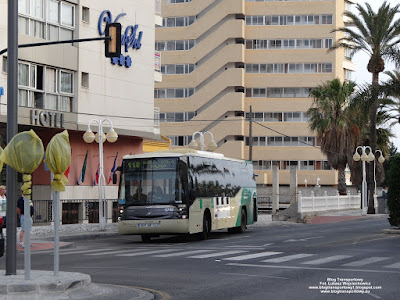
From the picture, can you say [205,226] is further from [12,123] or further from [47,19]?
[12,123]

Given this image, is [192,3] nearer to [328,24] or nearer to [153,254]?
[328,24]

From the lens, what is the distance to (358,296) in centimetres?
1289

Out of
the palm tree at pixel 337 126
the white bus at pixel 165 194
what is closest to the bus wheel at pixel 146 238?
the white bus at pixel 165 194

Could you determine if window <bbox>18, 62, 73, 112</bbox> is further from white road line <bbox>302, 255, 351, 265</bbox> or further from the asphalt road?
white road line <bbox>302, 255, 351, 265</bbox>

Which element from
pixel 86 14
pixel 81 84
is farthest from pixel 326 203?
pixel 86 14

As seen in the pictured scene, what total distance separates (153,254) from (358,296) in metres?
9.64

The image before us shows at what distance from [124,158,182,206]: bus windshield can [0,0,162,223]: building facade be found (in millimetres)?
7059

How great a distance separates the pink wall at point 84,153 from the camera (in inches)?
1556

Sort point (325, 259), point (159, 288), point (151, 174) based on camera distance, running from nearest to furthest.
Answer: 1. point (159, 288)
2. point (325, 259)
3. point (151, 174)

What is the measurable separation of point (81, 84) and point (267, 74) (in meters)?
47.8

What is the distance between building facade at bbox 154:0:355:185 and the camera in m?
85.4

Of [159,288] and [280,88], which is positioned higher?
[280,88]

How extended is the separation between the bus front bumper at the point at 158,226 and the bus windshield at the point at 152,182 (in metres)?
0.64

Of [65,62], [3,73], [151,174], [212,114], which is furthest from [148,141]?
[212,114]
